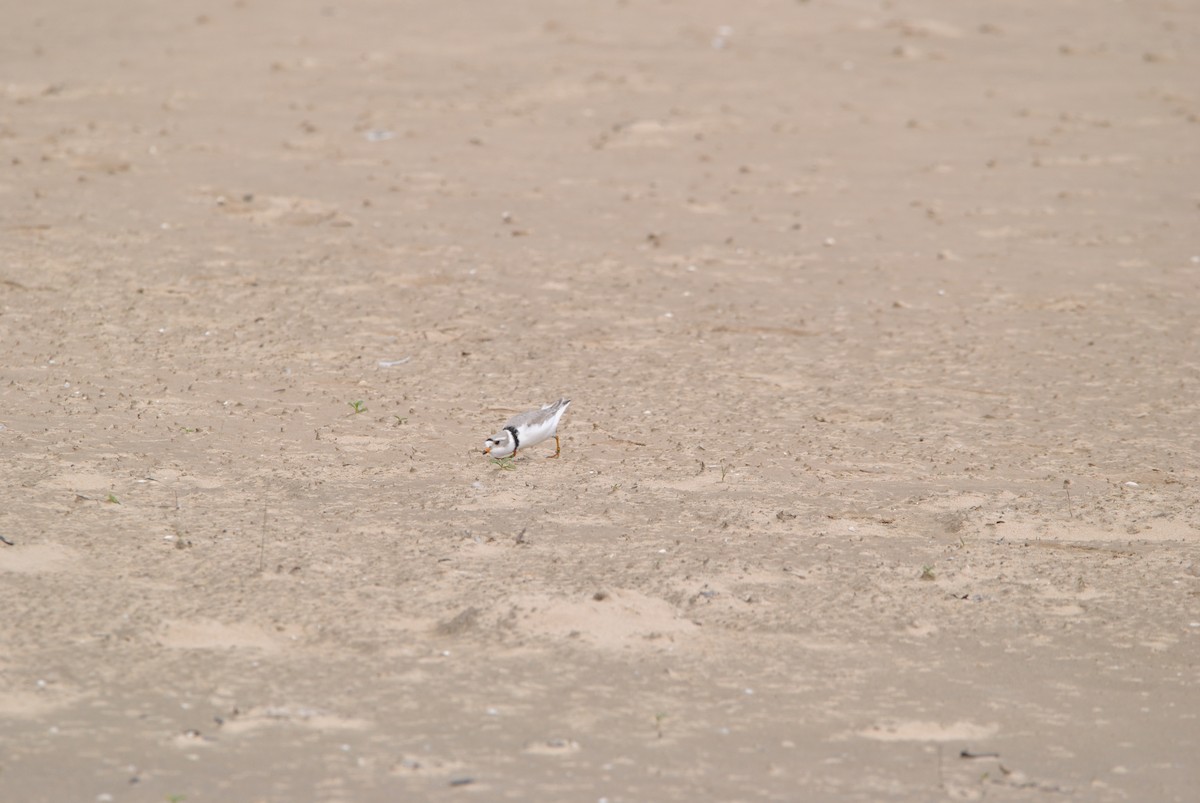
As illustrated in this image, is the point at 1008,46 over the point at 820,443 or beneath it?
over

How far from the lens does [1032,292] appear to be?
25.7 feet

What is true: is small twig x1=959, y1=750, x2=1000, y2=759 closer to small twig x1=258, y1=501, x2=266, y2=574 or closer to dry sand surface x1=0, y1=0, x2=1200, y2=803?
dry sand surface x1=0, y1=0, x2=1200, y2=803

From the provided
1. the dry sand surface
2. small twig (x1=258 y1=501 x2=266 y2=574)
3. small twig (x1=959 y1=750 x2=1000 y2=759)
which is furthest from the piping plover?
small twig (x1=959 y1=750 x2=1000 y2=759)

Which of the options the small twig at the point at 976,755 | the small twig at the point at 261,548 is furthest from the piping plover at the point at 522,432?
the small twig at the point at 976,755

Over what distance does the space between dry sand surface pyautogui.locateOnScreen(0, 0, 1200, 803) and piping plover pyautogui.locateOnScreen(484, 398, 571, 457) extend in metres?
0.12

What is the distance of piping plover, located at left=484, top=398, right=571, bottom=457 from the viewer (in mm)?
5469

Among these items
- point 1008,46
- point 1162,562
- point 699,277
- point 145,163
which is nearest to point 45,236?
point 145,163

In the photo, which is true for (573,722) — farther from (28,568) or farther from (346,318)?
(346,318)

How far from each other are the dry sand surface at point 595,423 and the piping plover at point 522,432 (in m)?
0.12

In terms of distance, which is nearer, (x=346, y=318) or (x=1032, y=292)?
(x=346, y=318)

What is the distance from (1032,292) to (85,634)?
5.46 meters

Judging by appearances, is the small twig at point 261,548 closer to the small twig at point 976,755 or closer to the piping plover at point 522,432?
the piping plover at point 522,432

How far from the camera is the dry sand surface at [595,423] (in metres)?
3.93

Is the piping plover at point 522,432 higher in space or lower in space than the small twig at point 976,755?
higher
